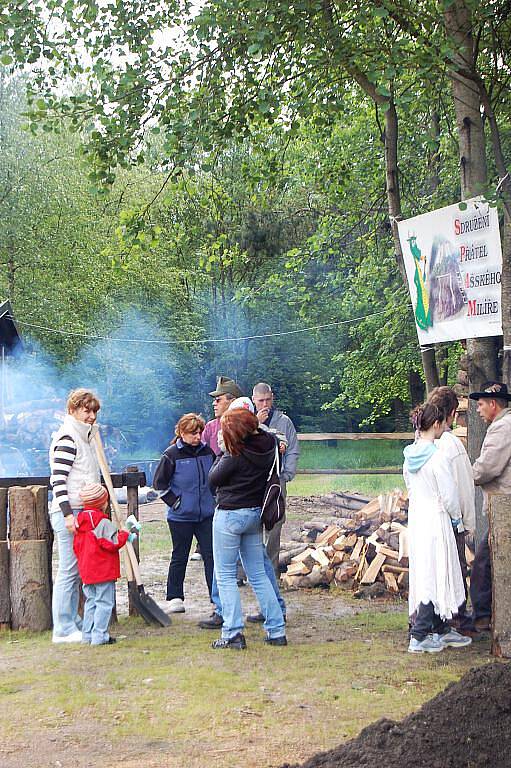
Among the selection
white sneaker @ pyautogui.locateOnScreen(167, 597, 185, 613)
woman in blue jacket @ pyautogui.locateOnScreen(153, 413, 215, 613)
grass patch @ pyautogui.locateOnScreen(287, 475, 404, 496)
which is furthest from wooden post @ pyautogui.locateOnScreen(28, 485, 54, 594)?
grass patch @ pyautogui.locateOnScreen(287, 475, 404, 496)

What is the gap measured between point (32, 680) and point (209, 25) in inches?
214

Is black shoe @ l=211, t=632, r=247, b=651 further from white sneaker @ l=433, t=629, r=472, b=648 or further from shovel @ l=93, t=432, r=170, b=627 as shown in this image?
white sneaker @ l=433, t=629, r=472, b=648

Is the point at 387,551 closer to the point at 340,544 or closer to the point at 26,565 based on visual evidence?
the point at 340,544

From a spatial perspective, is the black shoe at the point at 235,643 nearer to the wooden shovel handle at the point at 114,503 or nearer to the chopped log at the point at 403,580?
the wooden shovel handle at the point at 114,503

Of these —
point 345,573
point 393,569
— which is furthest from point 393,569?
point 345,573

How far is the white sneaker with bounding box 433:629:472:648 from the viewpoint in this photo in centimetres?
672

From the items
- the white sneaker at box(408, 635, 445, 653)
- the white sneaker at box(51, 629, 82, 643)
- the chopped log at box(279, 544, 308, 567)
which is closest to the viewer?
the white sneaker at box(408, 635, 445, 653)

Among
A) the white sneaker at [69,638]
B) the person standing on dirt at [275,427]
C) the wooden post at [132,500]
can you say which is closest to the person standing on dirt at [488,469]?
the person standing on dirt at [275,427]

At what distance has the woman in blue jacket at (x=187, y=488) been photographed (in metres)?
7.90

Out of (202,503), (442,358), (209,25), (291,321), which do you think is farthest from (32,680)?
(291,321)

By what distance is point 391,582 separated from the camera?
9078 millimetres

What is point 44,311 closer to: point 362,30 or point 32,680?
point 362,30

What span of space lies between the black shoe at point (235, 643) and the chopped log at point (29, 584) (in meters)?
1.60

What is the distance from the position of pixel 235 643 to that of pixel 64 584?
1.47 m
